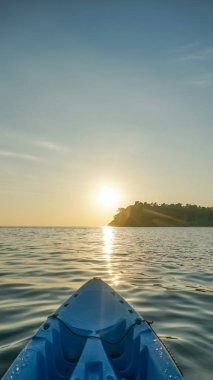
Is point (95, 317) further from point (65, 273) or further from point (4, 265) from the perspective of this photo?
point (4, 265)

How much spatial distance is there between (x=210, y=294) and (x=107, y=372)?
8051 mm

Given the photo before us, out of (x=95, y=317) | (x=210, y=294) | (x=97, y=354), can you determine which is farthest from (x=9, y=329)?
(x=210, y=294)

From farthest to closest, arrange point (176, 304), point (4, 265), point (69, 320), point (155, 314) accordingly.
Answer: point (4, 265)
point (176, 304)
point (155, 314)
point (69, 320)

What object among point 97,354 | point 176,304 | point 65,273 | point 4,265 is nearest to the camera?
point 97,354

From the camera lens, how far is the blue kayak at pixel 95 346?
4.07 m

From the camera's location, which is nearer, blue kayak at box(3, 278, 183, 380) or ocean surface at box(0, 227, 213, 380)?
blue kayak at box(3, 278, 183, 380)

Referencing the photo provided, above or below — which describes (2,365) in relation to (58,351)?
below

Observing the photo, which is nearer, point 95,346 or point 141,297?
point 95,346

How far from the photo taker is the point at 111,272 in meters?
15.9

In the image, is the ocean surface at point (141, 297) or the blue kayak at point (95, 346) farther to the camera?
the ocean surface at point (141, 297)

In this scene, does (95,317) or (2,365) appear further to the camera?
(95,317)

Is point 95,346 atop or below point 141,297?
atop

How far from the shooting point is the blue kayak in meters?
4.07

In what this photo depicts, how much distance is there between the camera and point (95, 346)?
4.78 metres
